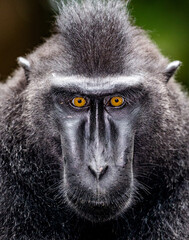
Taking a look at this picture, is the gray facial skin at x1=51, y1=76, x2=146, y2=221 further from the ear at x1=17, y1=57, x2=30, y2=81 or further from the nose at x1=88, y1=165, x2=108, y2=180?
the ear at x1=17, y1=57, x2=30, y2=81


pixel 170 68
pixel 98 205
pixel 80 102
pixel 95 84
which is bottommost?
pixel 98 205

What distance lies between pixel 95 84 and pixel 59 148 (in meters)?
1.02

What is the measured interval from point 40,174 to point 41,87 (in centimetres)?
120

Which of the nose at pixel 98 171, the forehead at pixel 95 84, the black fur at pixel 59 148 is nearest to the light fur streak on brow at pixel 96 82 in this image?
the forehead at pixel 95 84

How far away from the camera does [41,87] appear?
668 cm

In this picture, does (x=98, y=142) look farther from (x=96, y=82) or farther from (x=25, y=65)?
(x=25, y=65)

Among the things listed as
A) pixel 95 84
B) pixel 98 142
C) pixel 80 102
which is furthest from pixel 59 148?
pixel 95 84

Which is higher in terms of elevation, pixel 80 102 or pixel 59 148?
pixel 80 102

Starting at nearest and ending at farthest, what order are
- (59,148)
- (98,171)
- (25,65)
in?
(98,171) < (59,148) < (25,65)

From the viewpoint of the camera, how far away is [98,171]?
5.72m

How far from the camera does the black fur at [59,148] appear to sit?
21.8 ft

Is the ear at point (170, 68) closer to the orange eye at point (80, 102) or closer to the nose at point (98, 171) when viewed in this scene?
the orange eye at point (80, 102)

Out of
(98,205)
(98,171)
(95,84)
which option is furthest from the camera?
(95,84)

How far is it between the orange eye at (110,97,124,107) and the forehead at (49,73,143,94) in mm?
138
